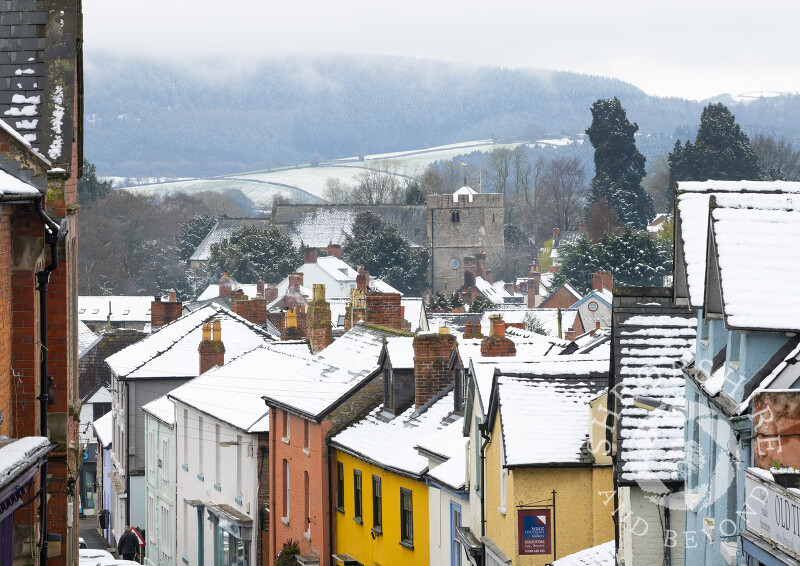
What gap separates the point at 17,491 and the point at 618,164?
4714 inches

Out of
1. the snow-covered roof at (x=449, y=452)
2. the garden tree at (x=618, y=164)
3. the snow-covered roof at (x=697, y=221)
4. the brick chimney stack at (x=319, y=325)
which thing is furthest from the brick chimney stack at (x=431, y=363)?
the garden tree at (x=618, y=164)

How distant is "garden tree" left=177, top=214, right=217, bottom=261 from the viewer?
160 metres

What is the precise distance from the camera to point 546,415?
20.1 meters

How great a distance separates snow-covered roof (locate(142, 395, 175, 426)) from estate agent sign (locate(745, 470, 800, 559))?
3123cm

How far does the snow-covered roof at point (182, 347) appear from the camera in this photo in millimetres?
44312

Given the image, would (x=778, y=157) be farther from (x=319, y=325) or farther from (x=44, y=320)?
(x=44, y=320)

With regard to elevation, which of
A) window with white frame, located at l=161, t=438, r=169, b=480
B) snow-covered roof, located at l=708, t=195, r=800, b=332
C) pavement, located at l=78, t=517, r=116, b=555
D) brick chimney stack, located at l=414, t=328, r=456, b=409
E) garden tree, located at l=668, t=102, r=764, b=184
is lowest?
pavement, located at l=78, t=517, r=116, b=555

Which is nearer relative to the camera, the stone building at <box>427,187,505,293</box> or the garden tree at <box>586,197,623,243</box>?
the garden tree at <box>586,197,623,243</box>

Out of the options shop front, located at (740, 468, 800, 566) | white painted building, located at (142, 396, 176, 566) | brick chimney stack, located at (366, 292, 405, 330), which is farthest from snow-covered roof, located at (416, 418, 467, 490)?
white painted building, located at (142, 396, 176, 566)

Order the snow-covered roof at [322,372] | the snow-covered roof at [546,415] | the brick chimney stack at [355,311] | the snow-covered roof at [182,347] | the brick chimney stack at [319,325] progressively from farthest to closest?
the snow-covered roof at [182,347], the brick chimney stack at [355,311], the brick chimney stack at [319,325], the snow-covered roof at [322,372], the snow-covered roof at [546,415]

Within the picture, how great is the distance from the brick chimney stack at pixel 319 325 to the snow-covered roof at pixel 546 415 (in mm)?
17716

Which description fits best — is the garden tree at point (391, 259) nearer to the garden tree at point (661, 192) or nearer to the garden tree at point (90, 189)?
the garden tree at point (90, 189)

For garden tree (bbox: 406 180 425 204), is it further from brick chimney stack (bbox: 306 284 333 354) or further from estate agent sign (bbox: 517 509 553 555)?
estate agent sign (bbox: 517 509 553 555)

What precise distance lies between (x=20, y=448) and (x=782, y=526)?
5.41m
